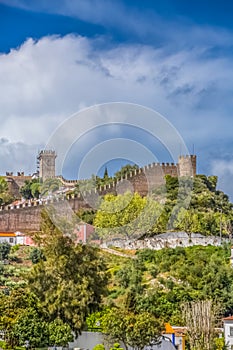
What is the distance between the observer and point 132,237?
55750 mm

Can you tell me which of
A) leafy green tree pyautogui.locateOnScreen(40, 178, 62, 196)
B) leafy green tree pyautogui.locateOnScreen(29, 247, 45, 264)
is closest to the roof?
leafy green tree pyautogui.locateOnScreen(29, 247, 45, 264)

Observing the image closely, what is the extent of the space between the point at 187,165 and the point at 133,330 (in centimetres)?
3695

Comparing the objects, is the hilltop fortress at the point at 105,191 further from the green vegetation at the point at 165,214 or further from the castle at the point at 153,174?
the green vegetation at the point at 165,214

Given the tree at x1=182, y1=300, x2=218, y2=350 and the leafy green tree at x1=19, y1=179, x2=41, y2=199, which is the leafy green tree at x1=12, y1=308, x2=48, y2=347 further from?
the leafy green tree at x1=19, y1=179, x2=41, y2=199

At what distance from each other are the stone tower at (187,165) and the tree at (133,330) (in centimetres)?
3571

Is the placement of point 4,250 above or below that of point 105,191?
below

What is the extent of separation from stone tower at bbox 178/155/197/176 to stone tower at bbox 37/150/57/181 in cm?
2501

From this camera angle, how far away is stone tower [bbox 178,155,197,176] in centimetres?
6606

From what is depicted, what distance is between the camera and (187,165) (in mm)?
66438

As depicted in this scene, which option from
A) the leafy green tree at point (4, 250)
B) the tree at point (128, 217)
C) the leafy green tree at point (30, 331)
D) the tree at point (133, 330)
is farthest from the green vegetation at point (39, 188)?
the leafy green tree at point (30, 331)

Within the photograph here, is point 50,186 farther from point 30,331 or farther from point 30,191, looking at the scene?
point 30,331

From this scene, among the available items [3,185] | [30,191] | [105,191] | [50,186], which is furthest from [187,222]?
[3,185]

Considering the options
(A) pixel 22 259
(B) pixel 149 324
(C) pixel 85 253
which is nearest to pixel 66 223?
(A) pixel 22 259

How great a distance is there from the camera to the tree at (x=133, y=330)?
98.6ft
